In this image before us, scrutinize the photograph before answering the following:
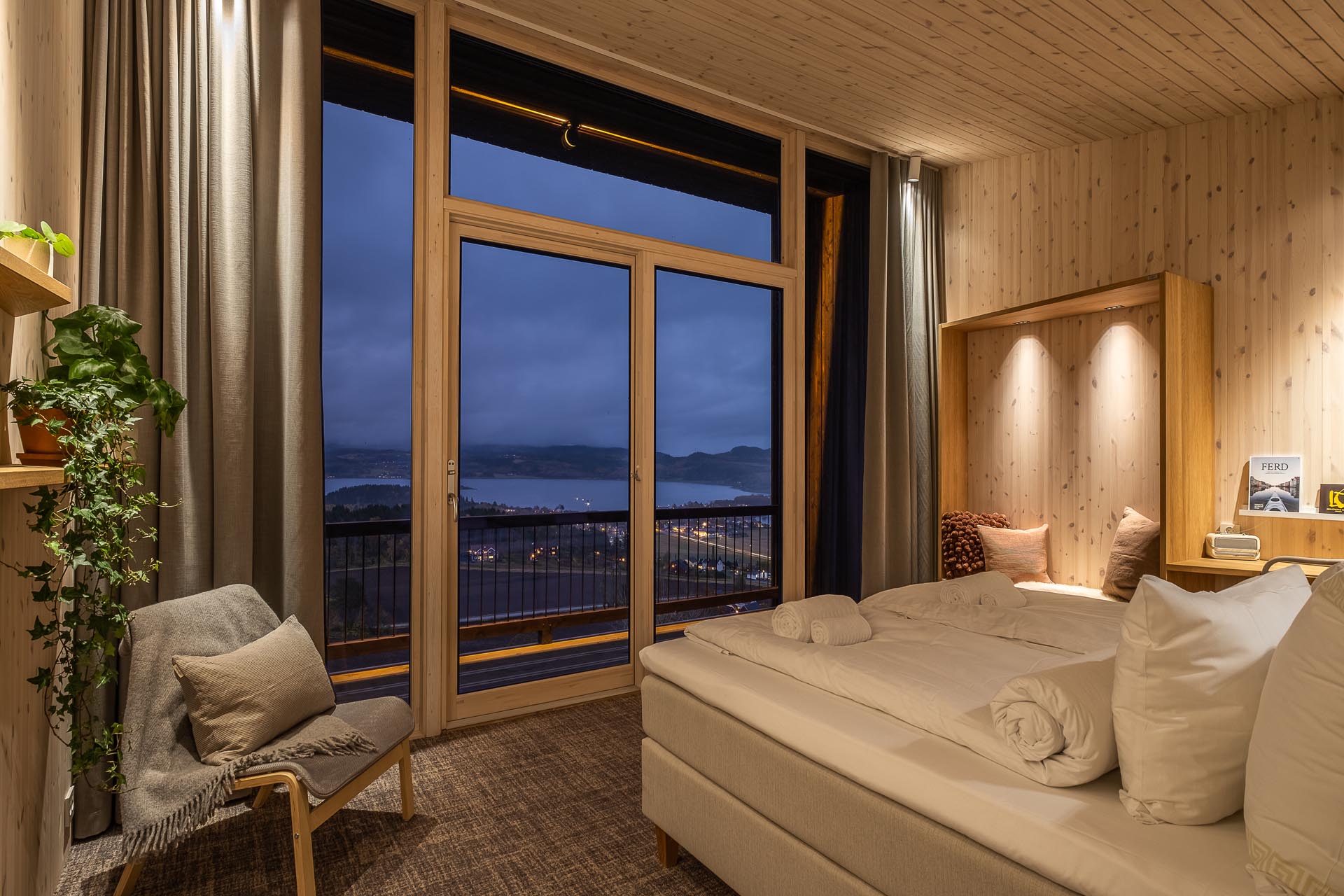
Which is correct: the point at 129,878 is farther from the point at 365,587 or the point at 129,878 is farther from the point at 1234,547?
the point at 1234,547

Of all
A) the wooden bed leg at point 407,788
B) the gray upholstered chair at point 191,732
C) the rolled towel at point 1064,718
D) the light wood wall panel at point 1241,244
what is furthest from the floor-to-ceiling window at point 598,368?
the rolled towel at point 1064,718

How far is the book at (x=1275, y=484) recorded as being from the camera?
11.7 ft

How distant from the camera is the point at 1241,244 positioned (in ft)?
12.3

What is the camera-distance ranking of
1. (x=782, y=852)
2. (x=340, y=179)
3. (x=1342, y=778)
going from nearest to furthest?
(x=1342, y=778), (x=782, y=852), (x=340, y=179)

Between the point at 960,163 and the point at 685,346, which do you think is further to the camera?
the point at 960,163

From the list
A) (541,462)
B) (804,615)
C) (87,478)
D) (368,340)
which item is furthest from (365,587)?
(804,615)

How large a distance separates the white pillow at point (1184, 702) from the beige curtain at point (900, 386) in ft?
11.3

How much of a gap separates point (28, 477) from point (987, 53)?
3.95 meters

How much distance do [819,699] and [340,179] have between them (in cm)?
342

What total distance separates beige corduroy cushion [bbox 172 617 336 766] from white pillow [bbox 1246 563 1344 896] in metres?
2.22

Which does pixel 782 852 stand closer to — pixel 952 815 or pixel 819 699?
pixel 819 699

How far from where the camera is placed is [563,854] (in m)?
2.26

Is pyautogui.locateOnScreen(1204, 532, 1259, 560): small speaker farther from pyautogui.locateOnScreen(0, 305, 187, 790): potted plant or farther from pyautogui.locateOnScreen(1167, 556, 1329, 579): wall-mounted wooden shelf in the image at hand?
pyautogui.locateOnScreen(0, 305, 187, 790): potted plant

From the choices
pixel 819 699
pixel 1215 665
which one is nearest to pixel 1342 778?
pixel 1215 665
